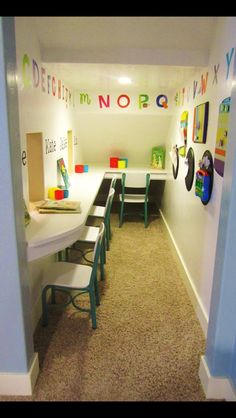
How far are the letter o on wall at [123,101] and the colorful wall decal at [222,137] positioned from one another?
2.05m

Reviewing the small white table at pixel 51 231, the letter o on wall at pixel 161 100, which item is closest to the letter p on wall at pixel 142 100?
the letter o on wall at pixel 161 100

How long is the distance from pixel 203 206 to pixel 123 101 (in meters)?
2.03

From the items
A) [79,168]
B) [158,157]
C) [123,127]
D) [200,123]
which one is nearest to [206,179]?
[200,123]

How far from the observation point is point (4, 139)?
1104 mm

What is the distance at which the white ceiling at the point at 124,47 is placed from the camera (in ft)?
2.90

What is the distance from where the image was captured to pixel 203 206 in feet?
6.37

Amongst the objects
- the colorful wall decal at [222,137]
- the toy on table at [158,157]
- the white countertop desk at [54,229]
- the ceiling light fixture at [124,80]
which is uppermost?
the ceiling light fixture at [124,80]

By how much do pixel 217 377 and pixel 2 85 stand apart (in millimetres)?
1492

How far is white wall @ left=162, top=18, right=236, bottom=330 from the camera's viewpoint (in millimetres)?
1569

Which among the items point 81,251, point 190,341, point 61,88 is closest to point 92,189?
point 81,251

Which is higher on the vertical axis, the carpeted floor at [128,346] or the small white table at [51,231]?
the small white table at [51,231]

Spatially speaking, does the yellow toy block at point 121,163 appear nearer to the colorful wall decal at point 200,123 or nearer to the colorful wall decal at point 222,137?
the colorful wall decal at point 200,123

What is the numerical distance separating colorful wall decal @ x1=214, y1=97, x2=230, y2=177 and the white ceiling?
32cm
